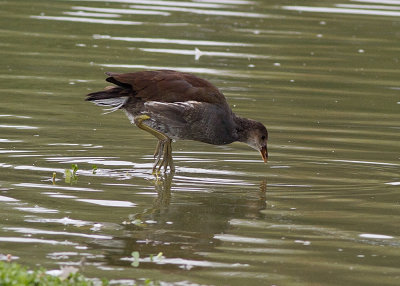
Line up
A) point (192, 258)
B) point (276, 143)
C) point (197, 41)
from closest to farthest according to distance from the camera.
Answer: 1. point (192, 258)
2. point (276, 143)
3. point (197, 41)

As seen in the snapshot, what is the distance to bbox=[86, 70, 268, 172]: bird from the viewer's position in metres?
10.6

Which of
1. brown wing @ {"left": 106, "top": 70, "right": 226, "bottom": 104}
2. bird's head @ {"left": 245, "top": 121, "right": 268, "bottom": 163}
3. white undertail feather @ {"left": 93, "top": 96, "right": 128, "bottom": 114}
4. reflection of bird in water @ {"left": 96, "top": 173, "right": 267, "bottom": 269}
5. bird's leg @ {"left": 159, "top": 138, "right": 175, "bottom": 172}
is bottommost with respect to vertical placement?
reflection of bird in water @ {"left": 96, "top": 173, "right": 267, "bottom": 269}

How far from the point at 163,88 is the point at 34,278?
482 cm

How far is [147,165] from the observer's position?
10.9m

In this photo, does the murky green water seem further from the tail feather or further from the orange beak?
the tail feather

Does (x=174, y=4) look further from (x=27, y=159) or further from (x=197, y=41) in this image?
(x=27, y=159)

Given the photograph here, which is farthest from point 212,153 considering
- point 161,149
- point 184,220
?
point 184,220

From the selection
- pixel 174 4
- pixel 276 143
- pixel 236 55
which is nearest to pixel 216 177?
pixel 276 143

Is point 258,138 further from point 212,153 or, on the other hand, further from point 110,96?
point 110,96

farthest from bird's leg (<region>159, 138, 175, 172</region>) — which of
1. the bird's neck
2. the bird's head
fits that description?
the bird's head

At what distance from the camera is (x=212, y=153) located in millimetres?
11602

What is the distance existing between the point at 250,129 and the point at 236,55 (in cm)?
629

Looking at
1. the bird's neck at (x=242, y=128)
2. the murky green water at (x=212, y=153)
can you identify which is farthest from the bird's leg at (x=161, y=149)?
the bird's neck at (x=242, y=128)

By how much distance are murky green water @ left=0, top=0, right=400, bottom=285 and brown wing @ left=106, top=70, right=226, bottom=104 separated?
2.55ft
